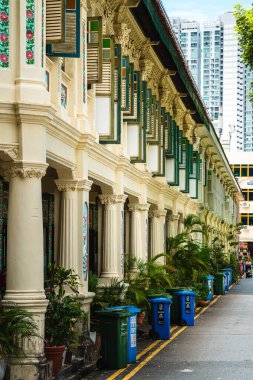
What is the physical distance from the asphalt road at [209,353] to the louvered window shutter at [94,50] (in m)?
5.26

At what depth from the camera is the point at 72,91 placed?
672 inches

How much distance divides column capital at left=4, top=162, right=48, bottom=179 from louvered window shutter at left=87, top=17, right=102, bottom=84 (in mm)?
4295

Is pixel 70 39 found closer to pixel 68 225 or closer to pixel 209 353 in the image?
pixel 68 225

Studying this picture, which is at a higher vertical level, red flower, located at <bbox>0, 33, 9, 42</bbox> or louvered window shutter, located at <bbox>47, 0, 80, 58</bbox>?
louvered window shutter, located at <bbox>47, 0, 80, 58</bbox>

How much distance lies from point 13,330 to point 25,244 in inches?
52.9

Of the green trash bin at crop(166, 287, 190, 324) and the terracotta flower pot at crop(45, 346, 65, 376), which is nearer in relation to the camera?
the terracotta flower pot at crop(45, 346, 65, 376)

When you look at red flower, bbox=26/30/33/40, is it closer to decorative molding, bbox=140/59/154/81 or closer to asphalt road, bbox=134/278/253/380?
asphalt road, bbox=134/278/253/380

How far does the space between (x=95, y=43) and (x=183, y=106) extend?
1801 cm

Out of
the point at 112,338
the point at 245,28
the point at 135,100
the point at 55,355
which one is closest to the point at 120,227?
the point at 135,100

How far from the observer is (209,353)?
18.8 meters

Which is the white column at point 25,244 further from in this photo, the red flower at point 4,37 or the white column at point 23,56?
the red flower at point 4,37

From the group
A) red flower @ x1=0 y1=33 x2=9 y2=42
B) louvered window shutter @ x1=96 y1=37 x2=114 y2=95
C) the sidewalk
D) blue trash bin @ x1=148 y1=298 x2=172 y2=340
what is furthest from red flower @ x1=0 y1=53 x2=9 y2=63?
blue trash bin @ x1=148 y1=298 x2=172 y2=340

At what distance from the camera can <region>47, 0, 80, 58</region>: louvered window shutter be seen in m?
15.0

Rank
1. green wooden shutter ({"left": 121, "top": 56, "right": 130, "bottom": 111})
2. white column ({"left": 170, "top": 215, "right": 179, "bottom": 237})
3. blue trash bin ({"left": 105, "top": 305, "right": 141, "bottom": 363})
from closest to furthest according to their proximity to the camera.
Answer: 1. blue trash bin ({"left": 105, "top": 305, "right": 141, "bottom": 363})
2. green wooden shutter ({"left": 121, "top": 56, "right": 130, "bottom": 111})
3. white column ({"left": 170, "top": 215, "right": 179, "bottom": 237})
